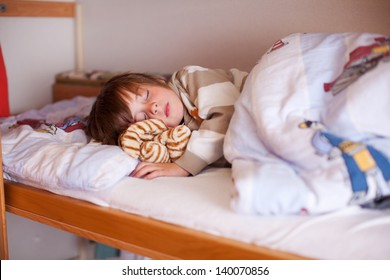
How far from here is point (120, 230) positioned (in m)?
0.99

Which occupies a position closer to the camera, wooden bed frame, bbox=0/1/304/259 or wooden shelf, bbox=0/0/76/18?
wooden bed frame, bbox=0/1/304/259

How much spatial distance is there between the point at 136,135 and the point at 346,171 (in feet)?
1.76

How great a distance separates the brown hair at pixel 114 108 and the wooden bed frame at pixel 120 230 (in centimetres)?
22

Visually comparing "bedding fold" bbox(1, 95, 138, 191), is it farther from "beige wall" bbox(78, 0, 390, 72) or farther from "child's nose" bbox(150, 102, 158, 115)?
"beige wall" bbox(78, 0, 390, 72)

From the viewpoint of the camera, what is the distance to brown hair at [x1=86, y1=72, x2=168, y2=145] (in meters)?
1.21

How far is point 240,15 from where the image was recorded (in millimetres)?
1586

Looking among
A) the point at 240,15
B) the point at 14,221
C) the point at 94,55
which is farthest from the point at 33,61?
the point at 240,15

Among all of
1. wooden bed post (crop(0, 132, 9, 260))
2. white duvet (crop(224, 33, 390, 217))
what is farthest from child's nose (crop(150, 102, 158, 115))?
wooden bed post (crop(0, 132, 9, 260))

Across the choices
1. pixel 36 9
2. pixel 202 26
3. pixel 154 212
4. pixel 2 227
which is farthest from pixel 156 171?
pixel 36 9

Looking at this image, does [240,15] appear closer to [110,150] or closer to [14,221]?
[110,150]

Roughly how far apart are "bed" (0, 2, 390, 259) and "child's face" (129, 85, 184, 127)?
0.14m

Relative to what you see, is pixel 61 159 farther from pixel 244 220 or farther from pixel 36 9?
pixel 36 9

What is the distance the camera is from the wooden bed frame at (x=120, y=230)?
2.79ft

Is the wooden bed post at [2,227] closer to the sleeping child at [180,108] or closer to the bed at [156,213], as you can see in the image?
the bed at [156,213]
